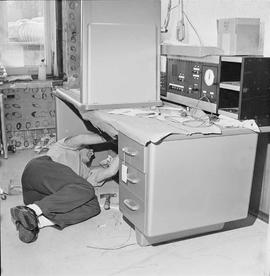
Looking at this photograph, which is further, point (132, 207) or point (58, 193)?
point (58, 193)

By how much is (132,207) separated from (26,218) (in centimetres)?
60

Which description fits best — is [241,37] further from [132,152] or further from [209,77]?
[132,152]

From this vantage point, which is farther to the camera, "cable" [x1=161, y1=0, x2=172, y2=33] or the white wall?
"cable" [x1=161, y1=0, x2=172, y2=33]

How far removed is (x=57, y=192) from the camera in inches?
103

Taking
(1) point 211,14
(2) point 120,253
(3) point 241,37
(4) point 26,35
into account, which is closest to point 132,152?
(2) point 120,253

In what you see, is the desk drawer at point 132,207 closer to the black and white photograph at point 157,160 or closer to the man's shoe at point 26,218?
the black and white photograph at point 157,160

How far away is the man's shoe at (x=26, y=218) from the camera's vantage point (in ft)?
7.73

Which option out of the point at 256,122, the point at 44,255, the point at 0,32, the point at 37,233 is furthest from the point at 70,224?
the point at 0,32

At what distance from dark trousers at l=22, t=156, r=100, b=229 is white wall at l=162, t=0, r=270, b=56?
136 centimetres

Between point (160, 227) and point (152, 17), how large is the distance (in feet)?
4.53

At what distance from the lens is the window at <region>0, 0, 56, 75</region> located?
13.9 ft

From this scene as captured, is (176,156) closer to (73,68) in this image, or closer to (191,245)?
(191,245)

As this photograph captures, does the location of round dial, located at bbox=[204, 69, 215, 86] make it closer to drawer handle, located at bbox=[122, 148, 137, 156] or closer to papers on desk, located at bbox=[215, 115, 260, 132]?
papers on desk, located at bbox=[215, 115, 260, 132]

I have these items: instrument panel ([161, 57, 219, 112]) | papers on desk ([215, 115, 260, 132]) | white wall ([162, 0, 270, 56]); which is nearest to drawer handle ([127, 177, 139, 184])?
papers on desk ([215, 115, 260, 132])
